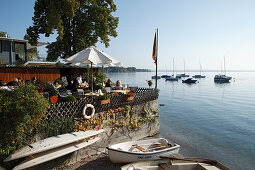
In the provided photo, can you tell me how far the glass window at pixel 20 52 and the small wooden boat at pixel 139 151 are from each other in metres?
25.3

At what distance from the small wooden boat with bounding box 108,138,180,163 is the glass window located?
83.0 ft

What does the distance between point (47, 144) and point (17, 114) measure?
137cm

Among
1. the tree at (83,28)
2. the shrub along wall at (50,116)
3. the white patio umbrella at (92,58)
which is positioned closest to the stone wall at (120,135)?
the shrub along wall at (50,116)

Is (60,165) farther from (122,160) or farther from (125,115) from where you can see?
(125,115)

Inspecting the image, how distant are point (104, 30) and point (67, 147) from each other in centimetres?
1590

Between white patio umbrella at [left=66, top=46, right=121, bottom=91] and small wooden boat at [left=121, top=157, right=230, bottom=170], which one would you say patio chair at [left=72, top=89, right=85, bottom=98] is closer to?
white patio umbrella at [left=66, top=46, right=121, bottom=91]

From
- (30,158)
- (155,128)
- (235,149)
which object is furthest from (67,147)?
(235,149)

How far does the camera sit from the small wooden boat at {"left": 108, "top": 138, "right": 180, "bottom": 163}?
22.7 ft

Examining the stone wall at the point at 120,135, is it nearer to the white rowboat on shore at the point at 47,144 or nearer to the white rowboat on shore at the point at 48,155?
the white rowboat on shore at the point at 48,155

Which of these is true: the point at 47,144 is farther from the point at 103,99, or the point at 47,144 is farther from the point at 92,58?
the point at 92,58

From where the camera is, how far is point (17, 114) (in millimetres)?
5094

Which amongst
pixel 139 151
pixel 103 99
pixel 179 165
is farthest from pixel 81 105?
pixel 179 165

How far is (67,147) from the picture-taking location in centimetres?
632

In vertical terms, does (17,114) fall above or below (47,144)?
above
